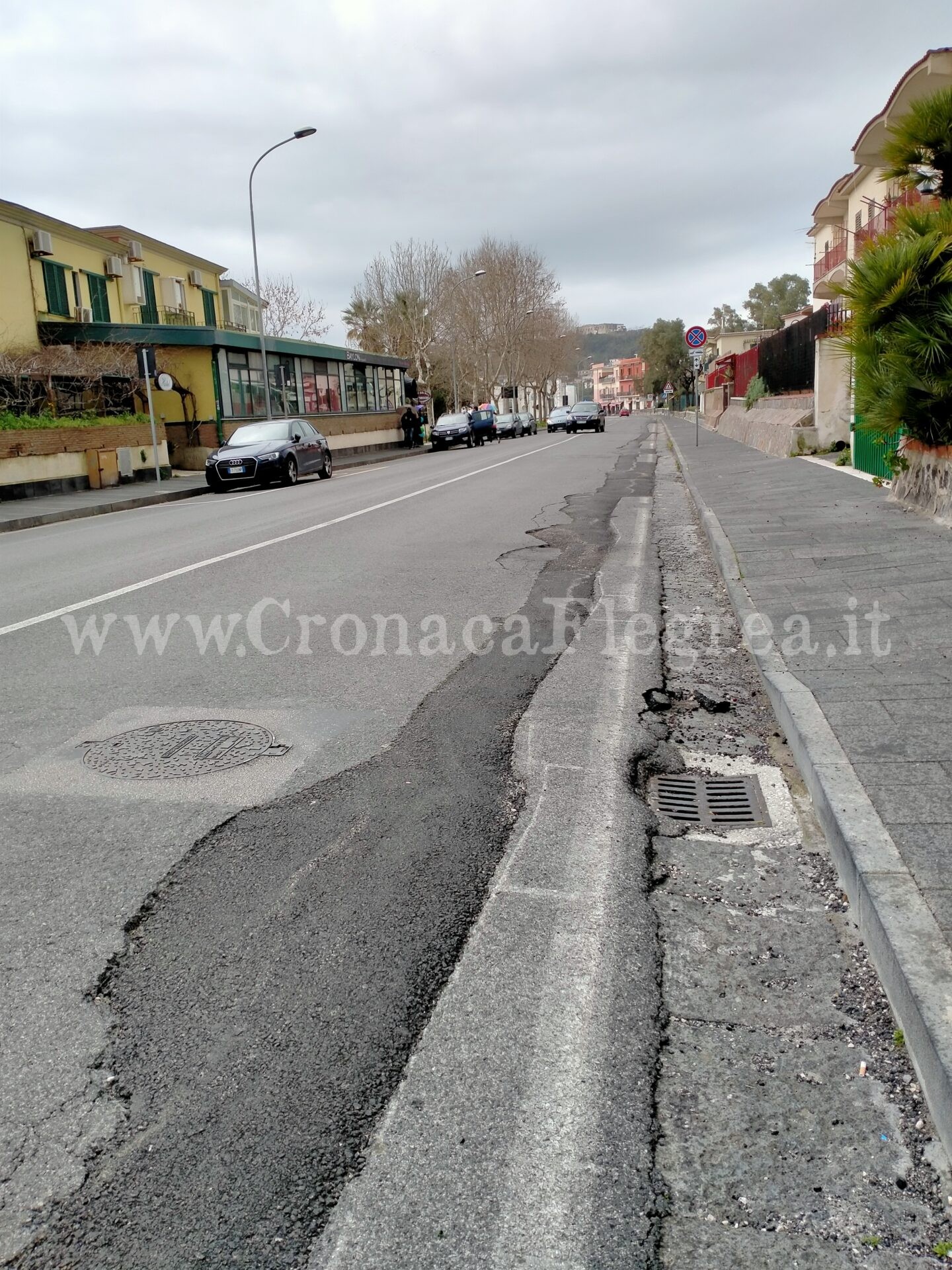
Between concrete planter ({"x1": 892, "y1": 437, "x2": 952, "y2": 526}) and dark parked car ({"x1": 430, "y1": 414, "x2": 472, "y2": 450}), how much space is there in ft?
123

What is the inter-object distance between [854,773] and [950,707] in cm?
102

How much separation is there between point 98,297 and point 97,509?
20895mm

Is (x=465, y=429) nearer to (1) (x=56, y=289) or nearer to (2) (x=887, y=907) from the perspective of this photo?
(1) (x=56, y=289)

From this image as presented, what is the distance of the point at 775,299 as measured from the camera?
443ft

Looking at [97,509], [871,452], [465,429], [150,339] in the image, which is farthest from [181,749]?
[465,429]

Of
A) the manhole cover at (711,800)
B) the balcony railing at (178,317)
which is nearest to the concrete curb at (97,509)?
the manhole cover at (711,800)

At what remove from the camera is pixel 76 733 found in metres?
5.03

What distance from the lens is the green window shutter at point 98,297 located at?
121 feet

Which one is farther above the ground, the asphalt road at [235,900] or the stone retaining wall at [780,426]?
the stone retaining wall at [780,426]

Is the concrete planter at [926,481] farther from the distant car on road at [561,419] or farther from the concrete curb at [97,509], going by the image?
the distant car on road at [561,419]

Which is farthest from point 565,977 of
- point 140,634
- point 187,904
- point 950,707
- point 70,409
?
point 70,409

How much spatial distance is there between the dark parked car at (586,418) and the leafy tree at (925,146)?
45.5 m

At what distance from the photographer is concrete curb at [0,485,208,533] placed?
17.7m

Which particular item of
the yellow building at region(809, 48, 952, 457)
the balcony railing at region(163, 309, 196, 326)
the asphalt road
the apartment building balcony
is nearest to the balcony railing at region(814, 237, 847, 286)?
the apartment building balcony
